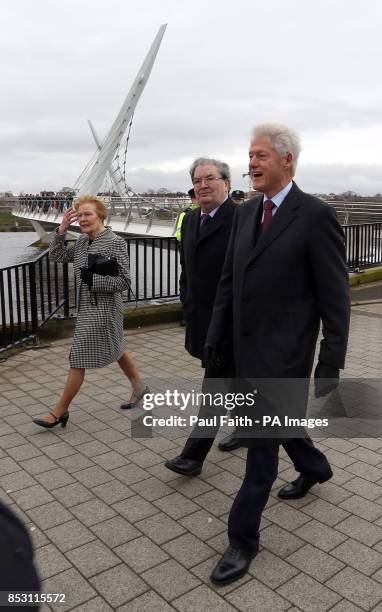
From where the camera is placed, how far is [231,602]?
2295 millimetres

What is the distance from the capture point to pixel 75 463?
3572 mm

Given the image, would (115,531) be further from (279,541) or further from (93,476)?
(279,541)

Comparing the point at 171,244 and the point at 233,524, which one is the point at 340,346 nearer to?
the point at 233,524

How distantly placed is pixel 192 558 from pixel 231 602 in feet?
1.12

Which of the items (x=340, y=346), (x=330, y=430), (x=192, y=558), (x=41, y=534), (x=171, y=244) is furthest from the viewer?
(x=171, y=244)

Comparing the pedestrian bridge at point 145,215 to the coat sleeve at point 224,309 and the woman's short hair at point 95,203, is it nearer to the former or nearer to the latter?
the woman's short hair at point 95,203

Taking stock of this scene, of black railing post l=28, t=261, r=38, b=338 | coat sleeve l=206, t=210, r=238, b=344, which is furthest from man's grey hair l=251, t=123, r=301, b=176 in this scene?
black railing post l=28, t=261, r=38, b=338

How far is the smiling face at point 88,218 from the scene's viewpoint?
12.9 feet

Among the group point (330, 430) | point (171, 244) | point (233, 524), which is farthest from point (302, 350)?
point (171, 244)

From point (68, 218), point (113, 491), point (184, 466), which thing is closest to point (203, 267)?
point (184, 466)

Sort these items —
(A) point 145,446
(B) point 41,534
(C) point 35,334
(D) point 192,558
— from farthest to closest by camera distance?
(C) point 35,334 → (A) point 145,446 → (B) point 41,534 → (D) point 192,558

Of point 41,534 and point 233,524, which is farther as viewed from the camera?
point 41,534

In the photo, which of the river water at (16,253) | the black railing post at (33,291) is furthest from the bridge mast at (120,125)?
the black railing post at (33,291)

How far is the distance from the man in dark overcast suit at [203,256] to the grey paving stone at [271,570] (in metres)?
0.83
